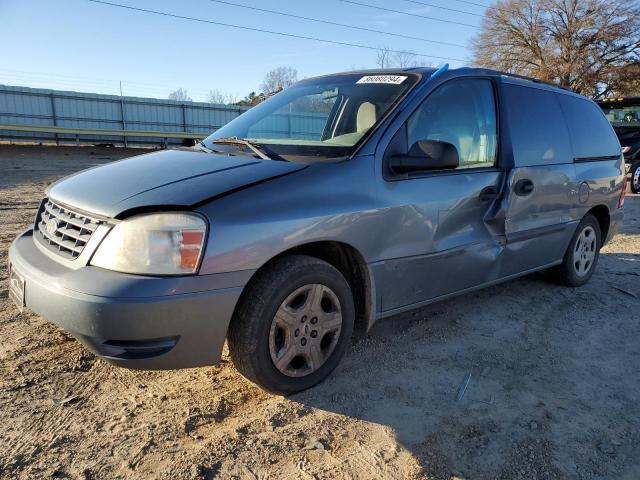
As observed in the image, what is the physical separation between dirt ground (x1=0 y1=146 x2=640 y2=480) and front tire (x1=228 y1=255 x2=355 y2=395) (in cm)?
15

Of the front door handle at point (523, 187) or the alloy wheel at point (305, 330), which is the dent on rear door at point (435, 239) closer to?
the front door handle at point (523, 187)

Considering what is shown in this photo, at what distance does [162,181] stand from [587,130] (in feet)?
12.8

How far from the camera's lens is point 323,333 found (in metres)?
2.76

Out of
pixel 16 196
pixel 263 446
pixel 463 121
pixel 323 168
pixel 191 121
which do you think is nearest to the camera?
pixel 263 446

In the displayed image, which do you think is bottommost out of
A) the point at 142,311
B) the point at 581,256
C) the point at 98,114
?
the point at 581,256

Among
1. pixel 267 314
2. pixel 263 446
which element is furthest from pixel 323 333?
pixel 263 446

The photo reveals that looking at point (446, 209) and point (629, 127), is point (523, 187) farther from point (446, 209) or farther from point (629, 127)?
point (629, 127)

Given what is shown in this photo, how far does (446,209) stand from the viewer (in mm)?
3186

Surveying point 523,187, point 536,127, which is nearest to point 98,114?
point 536,127

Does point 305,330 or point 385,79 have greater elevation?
point 385,79

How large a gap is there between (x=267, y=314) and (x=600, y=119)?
420cm

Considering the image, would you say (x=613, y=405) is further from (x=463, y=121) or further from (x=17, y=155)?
(x=17, y=155)

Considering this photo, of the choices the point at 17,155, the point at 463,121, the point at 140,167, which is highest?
the point at 463,121

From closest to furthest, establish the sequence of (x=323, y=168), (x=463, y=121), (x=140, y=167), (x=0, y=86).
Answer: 1. (x=323, y=168)
2. (x=140, y=167)
3. (x=463, y=121)
4. (x=0, y=86)
